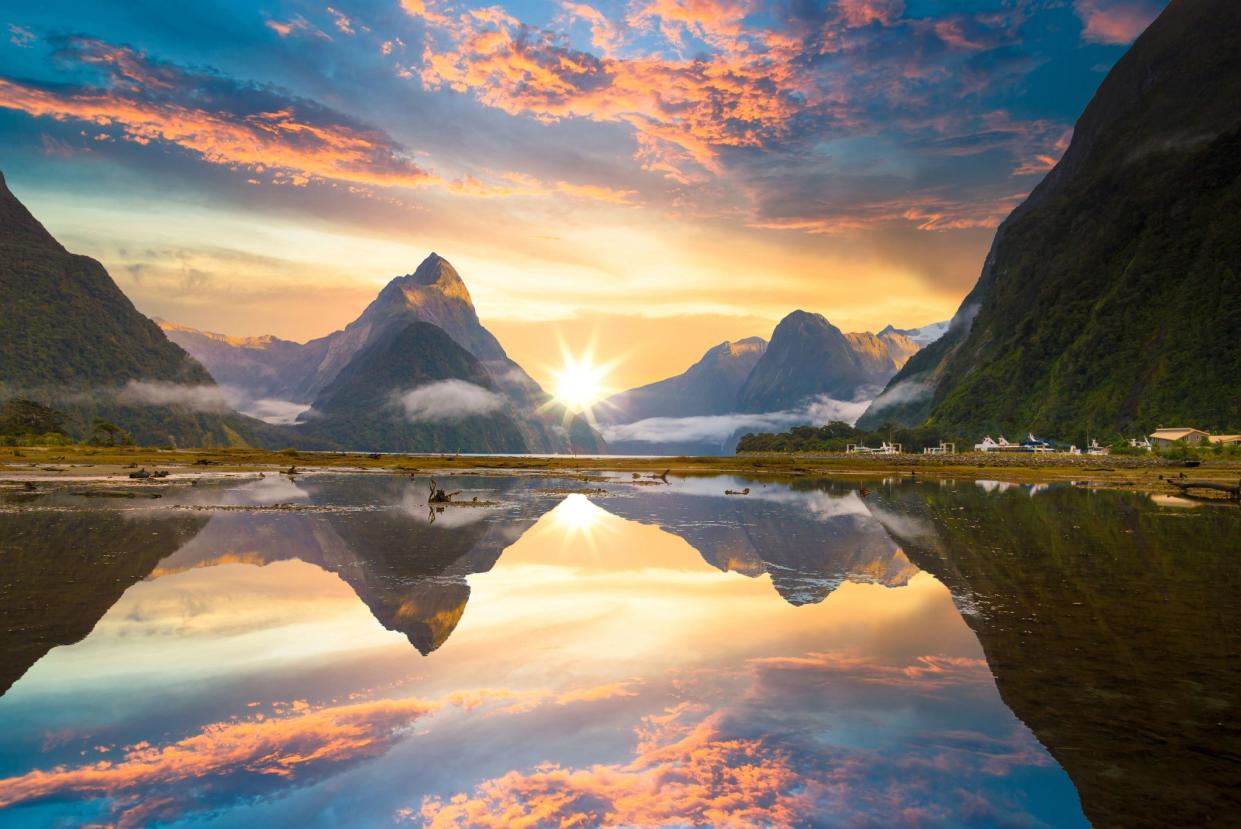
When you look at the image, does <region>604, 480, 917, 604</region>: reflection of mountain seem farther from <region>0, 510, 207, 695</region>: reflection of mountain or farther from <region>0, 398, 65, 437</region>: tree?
<region>0, 398, 65, 437</region>: tree

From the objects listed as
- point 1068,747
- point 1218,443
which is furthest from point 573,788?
point 1218,443

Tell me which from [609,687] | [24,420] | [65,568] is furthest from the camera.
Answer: [24,420]

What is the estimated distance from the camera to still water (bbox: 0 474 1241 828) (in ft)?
34.9

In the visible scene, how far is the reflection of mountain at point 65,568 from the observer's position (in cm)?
1842

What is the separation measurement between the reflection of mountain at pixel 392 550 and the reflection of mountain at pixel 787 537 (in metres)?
10.5

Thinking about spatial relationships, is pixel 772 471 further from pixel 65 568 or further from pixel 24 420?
pixel 24 420

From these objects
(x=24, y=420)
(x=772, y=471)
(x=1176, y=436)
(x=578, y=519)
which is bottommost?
(x=772, y=471)

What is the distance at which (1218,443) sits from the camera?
161 metres

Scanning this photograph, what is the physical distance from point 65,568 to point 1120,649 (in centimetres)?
3400

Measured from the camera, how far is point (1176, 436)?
592ft

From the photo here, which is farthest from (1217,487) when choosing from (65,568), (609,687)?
(65,568)

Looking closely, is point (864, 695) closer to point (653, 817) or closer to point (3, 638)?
point (653, 817)

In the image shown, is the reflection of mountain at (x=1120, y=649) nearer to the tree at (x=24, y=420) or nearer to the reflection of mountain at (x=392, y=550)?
the reflection of mountain at (x=392, y=550)

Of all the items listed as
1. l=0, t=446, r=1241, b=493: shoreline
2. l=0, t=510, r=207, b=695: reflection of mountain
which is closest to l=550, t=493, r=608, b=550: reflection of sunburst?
l=0, t=510, r=207, b=695: reflection of mountain
